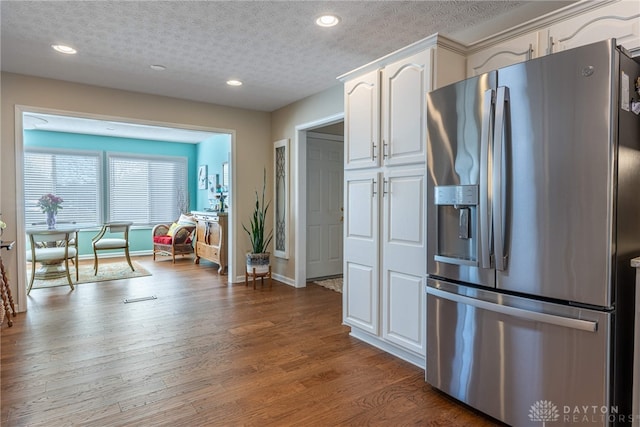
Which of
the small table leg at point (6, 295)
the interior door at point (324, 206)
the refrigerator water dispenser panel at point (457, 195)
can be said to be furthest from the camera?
the interior door at point (324, 206)

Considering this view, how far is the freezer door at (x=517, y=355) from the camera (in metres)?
1.55

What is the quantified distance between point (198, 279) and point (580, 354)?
479 centimetres

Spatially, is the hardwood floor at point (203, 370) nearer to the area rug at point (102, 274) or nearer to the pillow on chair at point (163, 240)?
the area rug at point (102, 274)

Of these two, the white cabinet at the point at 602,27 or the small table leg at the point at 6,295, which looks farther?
the small table leg at the point at 6,295

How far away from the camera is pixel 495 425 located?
6.25ft

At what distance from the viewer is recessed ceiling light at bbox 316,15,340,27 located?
2602 millimetres

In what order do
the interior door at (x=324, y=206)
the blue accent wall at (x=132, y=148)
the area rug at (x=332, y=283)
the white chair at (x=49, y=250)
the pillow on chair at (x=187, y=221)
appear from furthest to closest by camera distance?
the pillow on chair at (x=187, y=221) → the blue accent wall at (x=132, y=148) → the interior door at (x=324, y=206) → the area rug at (x=332, y=283) → the white chair at (x=49, y=250)

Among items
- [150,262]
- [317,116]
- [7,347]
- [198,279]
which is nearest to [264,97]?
[317,116]

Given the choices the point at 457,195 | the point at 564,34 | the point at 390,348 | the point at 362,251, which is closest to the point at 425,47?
the point at 564,34

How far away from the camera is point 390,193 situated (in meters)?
2.67

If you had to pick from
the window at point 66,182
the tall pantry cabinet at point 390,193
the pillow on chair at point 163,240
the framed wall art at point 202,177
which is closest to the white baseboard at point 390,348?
the tall pantry cabinet at point 390,193

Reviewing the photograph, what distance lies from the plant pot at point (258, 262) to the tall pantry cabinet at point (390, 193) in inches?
81.3

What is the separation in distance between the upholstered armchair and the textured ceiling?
3.36m

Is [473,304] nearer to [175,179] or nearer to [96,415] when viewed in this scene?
[96,415]
